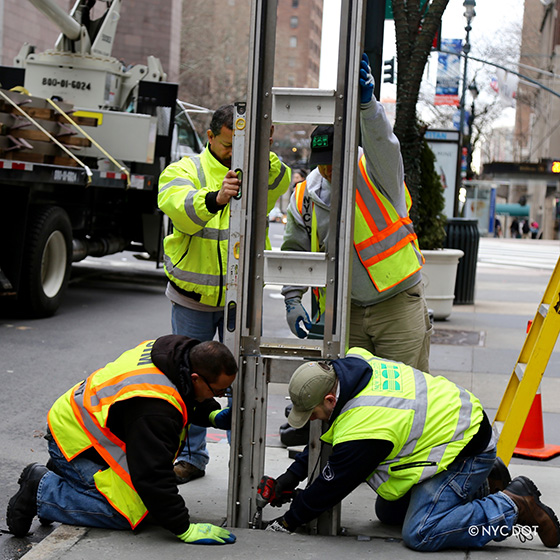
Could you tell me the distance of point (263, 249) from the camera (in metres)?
4.03

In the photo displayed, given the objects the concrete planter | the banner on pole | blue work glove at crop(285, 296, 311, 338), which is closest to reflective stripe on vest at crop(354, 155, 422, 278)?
blue work glove at crop(285, 296, 311, 338)

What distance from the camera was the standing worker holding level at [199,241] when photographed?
455 centimetres

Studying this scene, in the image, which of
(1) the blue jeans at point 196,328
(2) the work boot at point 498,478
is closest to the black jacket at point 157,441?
(1) the blue jeans at point 196,328

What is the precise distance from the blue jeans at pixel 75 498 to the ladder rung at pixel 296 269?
1120 mm

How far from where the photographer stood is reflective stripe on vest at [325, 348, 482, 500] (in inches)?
147

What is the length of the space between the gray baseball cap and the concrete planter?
691cm

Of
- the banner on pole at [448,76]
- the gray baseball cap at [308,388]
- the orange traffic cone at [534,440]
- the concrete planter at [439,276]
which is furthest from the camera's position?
the banner on pole at [448,76]

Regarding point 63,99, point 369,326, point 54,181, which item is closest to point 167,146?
point 63,99

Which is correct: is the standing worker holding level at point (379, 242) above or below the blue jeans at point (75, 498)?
above

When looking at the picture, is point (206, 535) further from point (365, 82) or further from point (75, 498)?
point (365, 82)

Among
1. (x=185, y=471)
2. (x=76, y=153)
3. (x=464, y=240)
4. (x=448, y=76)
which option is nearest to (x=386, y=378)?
(x=185, y=471)

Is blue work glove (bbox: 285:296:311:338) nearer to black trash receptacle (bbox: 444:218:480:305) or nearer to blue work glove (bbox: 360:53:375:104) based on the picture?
blue work glove (bbox: 360:53:375:104)

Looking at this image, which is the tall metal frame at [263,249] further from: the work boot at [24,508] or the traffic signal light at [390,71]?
the traffic signal light at [390,71]

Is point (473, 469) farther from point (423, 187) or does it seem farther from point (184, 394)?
point (423, 187)
